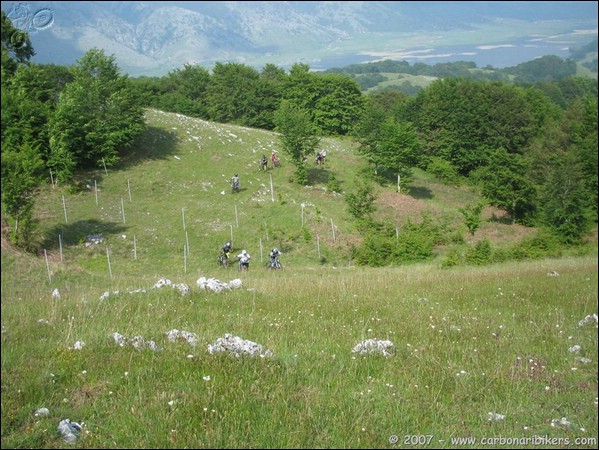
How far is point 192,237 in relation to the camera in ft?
112

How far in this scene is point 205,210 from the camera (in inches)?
1545

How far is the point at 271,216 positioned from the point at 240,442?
34.7m

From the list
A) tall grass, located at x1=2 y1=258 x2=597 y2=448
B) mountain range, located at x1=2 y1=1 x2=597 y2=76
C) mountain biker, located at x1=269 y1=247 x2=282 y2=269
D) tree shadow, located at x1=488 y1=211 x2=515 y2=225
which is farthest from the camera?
tree shadow, located at x1=488 y1=211 x2=515 y2=225

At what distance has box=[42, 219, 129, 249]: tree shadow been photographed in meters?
31.4

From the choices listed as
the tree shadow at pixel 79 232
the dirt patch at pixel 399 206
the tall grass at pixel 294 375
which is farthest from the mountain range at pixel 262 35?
the dirt patch at pixel 399 206

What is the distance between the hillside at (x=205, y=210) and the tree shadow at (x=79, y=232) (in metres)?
0.07

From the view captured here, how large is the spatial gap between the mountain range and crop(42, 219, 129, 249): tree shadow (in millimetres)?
11646

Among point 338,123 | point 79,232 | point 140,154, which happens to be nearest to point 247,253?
point 79,232

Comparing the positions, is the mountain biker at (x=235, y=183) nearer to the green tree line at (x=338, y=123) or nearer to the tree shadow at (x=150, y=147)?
the green tree line at (x=338, y=123)

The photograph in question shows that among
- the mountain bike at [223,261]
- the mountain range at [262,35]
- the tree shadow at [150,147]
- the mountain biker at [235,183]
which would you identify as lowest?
the mountain bike at [223,261]

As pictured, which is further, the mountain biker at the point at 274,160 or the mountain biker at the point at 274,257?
the mountain biker at the point at 274,160

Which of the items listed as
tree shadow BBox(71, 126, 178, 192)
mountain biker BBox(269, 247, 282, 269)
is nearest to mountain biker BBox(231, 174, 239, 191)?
tree shadow BBox(71, 126, 178, 192)

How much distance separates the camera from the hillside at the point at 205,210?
31.5m

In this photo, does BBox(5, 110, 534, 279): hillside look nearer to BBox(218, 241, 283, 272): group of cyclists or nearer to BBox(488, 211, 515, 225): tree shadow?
BBox(488, 211, 515, 225): tree shadow
